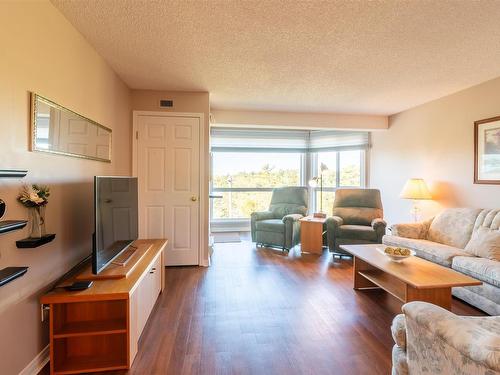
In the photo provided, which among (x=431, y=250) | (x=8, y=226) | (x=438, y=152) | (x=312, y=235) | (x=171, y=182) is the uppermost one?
(x=438, y=152)

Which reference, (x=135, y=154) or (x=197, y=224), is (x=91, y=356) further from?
(x=135, y=154)

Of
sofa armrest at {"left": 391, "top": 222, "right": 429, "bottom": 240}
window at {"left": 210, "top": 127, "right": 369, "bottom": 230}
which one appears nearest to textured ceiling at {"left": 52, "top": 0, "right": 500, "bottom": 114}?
sofa armrest at {"left": 391, "top": 222, "right": 429, "bottom": 240}

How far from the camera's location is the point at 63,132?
199cm

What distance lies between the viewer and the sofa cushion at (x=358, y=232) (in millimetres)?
4047

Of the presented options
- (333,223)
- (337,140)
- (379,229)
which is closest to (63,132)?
(333,223)

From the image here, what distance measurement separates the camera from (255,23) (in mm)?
2096

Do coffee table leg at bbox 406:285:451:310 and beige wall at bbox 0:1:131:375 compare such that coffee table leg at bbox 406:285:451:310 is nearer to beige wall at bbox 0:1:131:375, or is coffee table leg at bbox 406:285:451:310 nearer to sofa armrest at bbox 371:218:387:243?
sofa armrest at bbox 371:218:387:243

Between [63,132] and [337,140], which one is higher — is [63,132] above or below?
below

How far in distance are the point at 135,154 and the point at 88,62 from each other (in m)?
1.42

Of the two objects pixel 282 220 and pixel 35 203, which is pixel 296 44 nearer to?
pixel 35 203

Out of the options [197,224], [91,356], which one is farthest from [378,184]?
[91,356]

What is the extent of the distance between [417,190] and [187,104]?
3486 millimetres

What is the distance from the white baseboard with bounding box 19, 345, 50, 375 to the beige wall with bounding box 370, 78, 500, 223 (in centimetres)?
454

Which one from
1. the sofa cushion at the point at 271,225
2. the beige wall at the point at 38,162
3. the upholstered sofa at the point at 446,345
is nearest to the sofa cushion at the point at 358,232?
the sofa cushion at the point at 271,225
